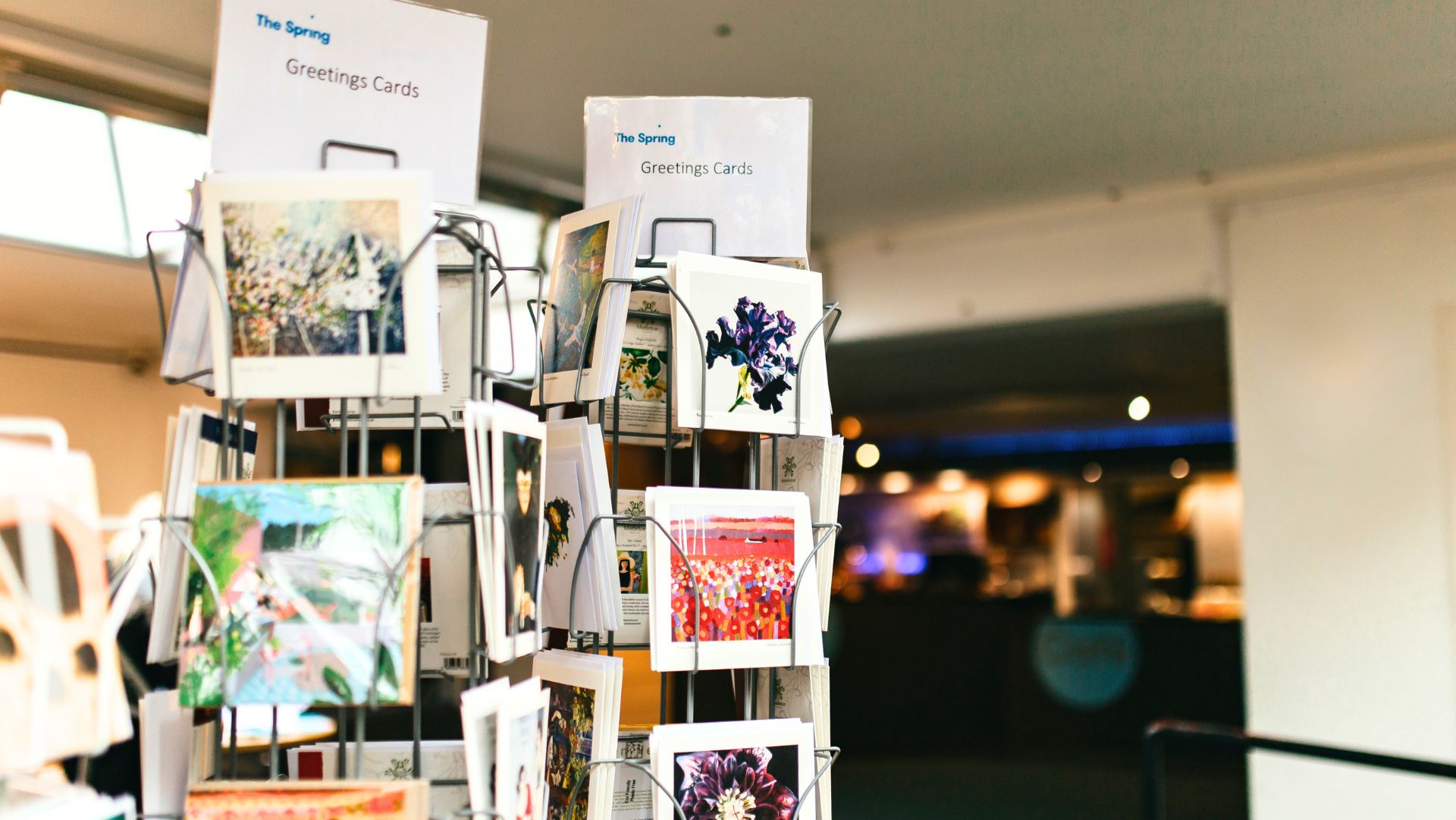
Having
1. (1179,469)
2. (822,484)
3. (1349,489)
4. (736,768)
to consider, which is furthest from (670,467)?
(1179,469)

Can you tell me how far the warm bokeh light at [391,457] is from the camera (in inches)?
256

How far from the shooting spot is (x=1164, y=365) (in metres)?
5.65

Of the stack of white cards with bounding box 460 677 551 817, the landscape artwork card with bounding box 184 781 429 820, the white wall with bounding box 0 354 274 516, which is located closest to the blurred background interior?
the white wall with bounding box 0 354 274 516

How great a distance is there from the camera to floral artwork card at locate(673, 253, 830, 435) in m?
1.83

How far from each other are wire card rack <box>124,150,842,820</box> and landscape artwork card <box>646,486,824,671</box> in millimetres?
19

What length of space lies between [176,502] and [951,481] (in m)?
8.08

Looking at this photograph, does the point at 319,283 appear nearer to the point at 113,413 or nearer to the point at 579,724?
the point at 579,724

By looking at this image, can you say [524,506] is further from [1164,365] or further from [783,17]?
[1164,365]

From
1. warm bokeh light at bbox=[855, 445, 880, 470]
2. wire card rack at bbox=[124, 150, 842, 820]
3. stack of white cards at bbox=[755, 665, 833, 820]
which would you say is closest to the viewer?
wire card rack at bbox=[124, 150, 842, 820]

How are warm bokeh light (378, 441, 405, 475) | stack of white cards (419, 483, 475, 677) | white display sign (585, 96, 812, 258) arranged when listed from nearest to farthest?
1. stack of white cards (419, 483, 475, 677)
2. white display sign (585, 96, 812, 258)
3. warm bokeh light (378, 441, 405, 475)

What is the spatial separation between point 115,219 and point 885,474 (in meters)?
6.72

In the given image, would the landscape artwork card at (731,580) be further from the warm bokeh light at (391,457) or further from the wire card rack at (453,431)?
the warm bokeh light at (391,457)

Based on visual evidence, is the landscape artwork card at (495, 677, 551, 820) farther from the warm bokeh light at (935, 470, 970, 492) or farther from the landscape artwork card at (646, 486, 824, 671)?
the warm bokeh light at (935, 470, 970, 492)

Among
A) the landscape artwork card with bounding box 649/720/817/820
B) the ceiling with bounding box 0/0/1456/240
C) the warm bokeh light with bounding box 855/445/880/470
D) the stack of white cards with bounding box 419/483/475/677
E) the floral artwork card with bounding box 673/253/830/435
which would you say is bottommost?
the landscape artwork card with bounding box 649/720/817/820
